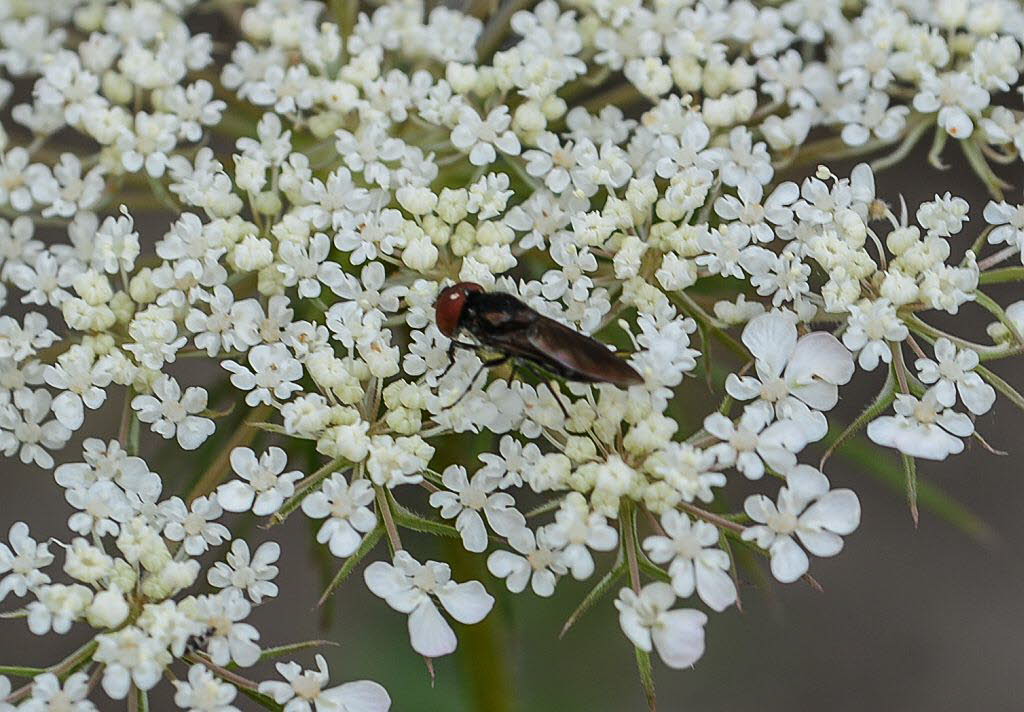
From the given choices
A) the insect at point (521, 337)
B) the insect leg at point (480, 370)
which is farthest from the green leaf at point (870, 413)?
the insect leg at point (480, 370)

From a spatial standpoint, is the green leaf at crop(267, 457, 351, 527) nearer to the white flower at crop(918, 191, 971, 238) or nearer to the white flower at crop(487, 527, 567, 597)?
the white flower at crop(487, 527, 567, 597)

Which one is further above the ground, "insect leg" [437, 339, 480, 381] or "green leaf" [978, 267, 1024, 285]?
"green leaf" [978, 267, 1024, 285]

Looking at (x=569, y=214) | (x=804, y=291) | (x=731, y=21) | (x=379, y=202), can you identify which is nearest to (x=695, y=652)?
(x=804, y=291)

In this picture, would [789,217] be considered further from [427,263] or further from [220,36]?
[220,36]

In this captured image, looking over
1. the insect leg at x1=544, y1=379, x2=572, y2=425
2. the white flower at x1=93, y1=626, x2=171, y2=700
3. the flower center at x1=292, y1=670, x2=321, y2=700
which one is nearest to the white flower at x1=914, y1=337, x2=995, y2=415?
the insect leg at x1=544, y1=379, x2=572, y2=425

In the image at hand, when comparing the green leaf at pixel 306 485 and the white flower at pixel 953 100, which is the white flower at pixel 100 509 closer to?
the green leaf at pixel 306 485
